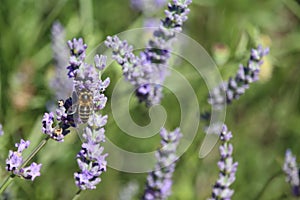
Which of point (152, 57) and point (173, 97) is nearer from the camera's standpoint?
point (152, 57)

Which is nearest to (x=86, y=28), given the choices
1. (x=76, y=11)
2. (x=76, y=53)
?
(x=76, y=11)

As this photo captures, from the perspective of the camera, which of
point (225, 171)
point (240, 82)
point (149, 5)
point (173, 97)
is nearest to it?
point (225, 171)

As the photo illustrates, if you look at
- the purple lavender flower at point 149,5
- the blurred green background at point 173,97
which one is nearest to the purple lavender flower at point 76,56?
the blurred green background at point 173,97

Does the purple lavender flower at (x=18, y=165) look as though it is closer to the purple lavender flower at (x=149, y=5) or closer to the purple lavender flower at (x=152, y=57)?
the purple lavender flower at (x=152, y=57)

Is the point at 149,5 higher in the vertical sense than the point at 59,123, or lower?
higher

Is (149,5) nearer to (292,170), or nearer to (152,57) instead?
(152,57)

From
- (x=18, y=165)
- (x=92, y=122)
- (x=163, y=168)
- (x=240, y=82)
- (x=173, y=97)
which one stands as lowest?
(x=18, y=165)

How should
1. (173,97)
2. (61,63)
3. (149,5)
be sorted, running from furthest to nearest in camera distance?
1. (173,97)
2. (149,5)
3. (61,63)

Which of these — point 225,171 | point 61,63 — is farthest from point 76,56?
point 61,63
